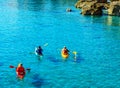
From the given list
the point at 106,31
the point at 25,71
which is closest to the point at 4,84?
the point at 25,71

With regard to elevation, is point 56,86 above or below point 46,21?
below

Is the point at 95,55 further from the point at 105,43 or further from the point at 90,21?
the point at 90,21

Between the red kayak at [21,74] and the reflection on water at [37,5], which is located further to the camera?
the reflection on water at [37,5]

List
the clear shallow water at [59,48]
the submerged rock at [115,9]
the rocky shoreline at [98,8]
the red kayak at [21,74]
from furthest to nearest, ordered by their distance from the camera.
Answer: the rocky shoreline at [98,8], the submerged rock at [115,9], the clear shallow water at [59,48], the red kayak at [21,74]

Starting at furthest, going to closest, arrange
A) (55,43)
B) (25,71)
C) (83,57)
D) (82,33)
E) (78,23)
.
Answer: (78,23)
(82,33)
(55,43)
(83,57)
(25,71)

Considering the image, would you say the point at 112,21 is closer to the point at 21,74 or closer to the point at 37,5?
the point at 37,5

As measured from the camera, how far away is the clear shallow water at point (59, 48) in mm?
37688

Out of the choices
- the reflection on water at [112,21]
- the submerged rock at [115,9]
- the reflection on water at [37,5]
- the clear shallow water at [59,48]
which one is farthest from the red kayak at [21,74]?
the reflection on water at [37,5]

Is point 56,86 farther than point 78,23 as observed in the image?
No

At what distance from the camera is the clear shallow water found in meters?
37.7

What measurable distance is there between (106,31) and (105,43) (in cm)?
1246

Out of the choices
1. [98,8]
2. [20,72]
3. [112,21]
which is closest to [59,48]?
[20,72]

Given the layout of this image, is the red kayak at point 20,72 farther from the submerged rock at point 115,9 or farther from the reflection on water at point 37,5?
the reflection on water at point 37,5

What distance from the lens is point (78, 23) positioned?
258 feet
